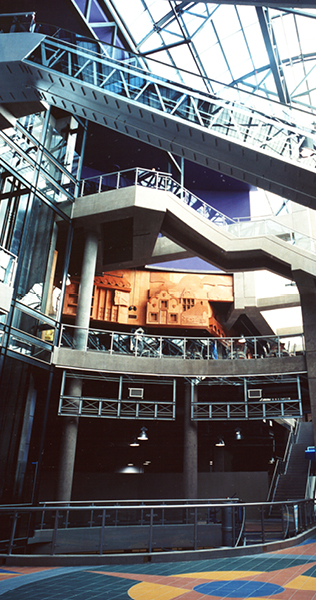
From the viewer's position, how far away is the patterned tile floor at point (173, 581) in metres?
5.57

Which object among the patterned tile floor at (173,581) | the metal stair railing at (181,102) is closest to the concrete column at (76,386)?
the patterned tile floor at (173,581)

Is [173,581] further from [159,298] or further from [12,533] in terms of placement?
[159,298]

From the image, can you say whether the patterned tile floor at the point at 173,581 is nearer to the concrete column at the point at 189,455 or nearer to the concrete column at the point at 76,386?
the concrete column at the point at 76,386

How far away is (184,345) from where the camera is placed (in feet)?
67.3

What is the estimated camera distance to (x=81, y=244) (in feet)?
74.1

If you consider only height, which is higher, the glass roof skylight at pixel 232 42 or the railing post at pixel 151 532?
the glass roof skylight at pixel 232 42

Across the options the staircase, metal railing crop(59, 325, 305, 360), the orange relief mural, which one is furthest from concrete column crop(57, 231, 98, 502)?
the staircase

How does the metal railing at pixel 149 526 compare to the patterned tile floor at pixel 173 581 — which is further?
the metal railing at pixel 149 526

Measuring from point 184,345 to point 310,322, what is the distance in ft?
18.7

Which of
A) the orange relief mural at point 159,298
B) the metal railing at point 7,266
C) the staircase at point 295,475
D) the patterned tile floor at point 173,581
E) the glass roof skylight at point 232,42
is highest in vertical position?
the glass roof skylight at point 232,42

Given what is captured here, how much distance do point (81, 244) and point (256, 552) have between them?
16692 millimetres

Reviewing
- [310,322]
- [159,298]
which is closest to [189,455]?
[310,322]

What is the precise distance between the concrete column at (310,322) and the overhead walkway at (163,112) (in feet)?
37.8

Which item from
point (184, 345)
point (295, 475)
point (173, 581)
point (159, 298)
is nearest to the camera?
point (173, 581)
